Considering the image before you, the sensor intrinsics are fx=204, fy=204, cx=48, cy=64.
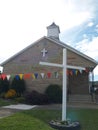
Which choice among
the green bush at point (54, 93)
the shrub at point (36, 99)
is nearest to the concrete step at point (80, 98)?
the green bush at point (54, 93)

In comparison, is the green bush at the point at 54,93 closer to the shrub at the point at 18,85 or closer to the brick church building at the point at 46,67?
the brick church building at the point at 46,67

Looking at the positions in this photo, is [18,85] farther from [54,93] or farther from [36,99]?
[36,99]

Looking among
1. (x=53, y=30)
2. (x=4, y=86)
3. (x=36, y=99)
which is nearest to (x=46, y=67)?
(x=4, y=86)

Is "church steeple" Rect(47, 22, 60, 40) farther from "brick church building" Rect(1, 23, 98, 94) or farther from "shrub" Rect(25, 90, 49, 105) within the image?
"shrub" Rect(25, 90, 49, 105)

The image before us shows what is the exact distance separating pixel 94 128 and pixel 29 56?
13.2 meters

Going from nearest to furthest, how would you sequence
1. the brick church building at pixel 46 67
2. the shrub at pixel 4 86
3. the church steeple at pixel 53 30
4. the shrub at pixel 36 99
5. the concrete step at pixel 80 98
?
the shrub at pixel 36 99
the concrete step at pixel 80 98
the brick church building at pixel 46 67
the shrub at pixel 4 86
the church steeple at pixel 53 30

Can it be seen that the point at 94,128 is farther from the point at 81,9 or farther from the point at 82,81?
the point at 82,81

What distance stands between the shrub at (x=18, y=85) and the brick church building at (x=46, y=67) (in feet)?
1.71

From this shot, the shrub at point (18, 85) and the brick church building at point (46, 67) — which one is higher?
the brick church building at point (46, 67)

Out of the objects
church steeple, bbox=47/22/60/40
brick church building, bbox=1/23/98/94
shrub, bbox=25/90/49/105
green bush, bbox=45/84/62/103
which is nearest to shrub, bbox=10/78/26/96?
brick church building, bbox=1/23/98/94

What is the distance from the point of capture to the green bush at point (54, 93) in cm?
1616

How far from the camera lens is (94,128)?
739 centimetres

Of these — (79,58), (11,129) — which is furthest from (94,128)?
(79,58)

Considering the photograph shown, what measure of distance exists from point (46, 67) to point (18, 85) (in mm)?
3074
